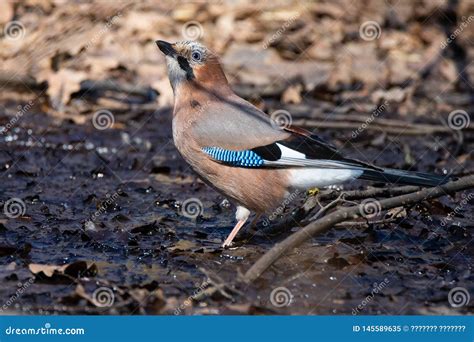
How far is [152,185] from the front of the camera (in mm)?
8320

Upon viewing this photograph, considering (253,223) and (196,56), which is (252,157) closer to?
(253,223)

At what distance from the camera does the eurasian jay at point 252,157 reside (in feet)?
21.2

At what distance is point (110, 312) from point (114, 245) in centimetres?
138

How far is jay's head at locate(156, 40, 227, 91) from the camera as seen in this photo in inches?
277

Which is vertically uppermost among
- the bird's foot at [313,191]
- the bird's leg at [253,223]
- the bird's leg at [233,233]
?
the bird's foot at [313,191]

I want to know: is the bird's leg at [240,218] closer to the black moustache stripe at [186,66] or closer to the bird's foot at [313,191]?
the bird's foot at [313,191]

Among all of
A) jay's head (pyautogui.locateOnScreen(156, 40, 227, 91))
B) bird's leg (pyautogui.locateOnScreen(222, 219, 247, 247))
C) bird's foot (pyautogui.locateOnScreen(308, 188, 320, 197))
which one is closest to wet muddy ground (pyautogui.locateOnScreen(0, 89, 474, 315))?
bird's leg (pyautogui.locateOnScreen(222, 219, 247, 247))

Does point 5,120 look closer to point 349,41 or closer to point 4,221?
point 4,221

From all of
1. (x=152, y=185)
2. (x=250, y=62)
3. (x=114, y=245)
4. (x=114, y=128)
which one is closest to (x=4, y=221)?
(x=114, y=245)

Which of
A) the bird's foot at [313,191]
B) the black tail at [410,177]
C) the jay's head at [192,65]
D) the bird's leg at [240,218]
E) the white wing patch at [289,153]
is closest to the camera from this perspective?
the black tail at [410,177]

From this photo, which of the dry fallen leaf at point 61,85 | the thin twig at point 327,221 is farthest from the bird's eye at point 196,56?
the dry fallen leaf at point 61,85

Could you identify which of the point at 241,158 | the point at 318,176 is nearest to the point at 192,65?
the point at 241,158

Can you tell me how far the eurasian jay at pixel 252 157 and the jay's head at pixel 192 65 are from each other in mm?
237

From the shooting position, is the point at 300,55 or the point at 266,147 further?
the point at 300,55
